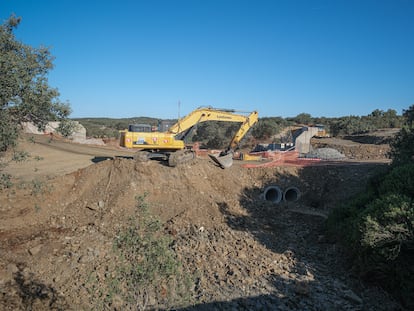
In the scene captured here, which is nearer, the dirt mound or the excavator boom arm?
the dirt mound

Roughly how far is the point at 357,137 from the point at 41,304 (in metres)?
35.0

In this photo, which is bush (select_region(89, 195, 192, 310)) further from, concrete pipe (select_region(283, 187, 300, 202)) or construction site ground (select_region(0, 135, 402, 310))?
concrete pipe (select_region(283, 187, 300, 202))

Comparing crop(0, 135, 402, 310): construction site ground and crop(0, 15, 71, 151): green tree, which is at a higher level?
crop(0, 15, 71, 151): green tree

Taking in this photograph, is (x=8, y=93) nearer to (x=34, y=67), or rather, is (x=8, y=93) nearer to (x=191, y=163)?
(x=34, y=67)

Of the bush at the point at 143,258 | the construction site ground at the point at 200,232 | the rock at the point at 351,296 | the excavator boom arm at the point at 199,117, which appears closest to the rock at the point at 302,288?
the construction site ground at the point at 200,232

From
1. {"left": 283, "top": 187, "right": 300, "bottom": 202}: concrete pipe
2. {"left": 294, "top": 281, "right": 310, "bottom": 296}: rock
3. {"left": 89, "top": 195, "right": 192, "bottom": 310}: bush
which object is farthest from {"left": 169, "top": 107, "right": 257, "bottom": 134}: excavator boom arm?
{"left": 89, "top": 195, "right": 192, "bottom": 310}: bush

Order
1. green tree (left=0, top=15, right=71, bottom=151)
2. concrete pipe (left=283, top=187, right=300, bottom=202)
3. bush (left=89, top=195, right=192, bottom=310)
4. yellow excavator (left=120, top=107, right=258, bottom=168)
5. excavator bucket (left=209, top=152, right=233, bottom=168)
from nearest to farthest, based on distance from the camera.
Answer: bush (left=89, top=195, right=192, bottom=310) → green tree (left=0, top=15, right=71, bottom=151) → yellow excavator (left=120, top=107, right=258, bottom=168) → excavator bucket (left=209, top=152, right=233, bottom=168) → concrete pipe (left=283, top=187, right=300, bottom=202)

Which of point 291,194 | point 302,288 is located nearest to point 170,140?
point 291,194

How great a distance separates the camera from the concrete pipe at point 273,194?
16516 millimetres

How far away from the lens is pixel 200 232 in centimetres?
1113

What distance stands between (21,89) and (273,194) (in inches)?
522

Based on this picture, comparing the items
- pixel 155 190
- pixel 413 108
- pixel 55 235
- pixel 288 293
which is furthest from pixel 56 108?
pixel 413 108

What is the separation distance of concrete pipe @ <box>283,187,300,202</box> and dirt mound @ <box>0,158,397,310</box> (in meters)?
0.28

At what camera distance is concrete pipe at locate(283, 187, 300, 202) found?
1695 centimetres
